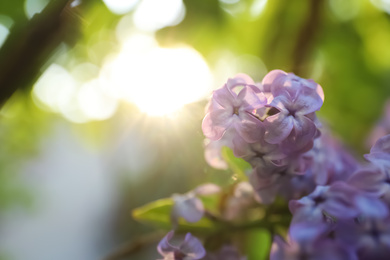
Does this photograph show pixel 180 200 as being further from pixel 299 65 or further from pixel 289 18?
pixel 289 18

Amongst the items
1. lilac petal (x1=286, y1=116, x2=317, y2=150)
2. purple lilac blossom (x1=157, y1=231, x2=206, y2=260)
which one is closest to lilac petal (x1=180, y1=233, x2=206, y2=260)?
purple lilac blossom (x1=157, y1=231, x2=206, y2=260)

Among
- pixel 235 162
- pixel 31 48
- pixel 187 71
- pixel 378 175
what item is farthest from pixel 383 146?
pixel 187 71

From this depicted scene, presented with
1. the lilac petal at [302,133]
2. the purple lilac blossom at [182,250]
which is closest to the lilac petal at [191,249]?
the purple lilac blossom at [182,250]

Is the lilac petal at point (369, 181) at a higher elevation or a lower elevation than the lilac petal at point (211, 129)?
lower

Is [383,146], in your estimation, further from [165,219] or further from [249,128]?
[165,219]

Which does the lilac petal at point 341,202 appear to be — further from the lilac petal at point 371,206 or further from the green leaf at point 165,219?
the green leaf at point 165,219

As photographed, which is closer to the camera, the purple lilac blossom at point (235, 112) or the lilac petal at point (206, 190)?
the purple lilac blossom at point (235, 112)

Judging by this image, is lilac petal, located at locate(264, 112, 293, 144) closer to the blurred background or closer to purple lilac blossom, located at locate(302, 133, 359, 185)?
purple lilac blossom, located at locate(302, 133, 359, 185)
